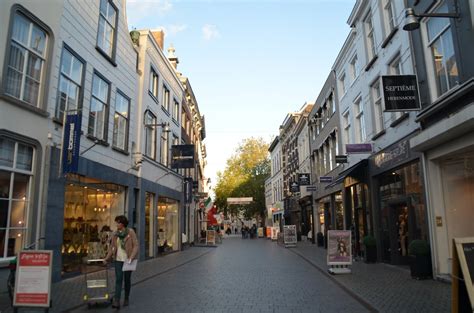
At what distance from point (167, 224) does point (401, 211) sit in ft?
47.5

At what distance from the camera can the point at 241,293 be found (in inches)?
382

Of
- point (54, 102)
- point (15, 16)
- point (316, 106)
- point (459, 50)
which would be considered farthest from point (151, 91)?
point (459, 50)

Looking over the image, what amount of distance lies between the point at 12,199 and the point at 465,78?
440 inches

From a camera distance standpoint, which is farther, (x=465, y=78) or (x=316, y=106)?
(x=316, y=106)

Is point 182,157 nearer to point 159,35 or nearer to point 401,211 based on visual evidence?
point 159,35

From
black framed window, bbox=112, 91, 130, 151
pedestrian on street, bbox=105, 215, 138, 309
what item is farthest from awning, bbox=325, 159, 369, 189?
pedestrian on street, bbox=105, 215, 138, 309

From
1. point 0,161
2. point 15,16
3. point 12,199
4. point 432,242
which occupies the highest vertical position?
point 15,16

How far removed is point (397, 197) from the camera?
14180 millimetres

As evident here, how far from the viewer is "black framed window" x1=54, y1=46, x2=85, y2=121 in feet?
39.9

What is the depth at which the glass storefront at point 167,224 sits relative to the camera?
74.2ft

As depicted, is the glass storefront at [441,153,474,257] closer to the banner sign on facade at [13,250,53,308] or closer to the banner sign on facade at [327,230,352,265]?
the banner sign on facade at [327,230,352,265]

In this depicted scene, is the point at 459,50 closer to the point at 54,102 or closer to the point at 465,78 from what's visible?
the point at 465,78

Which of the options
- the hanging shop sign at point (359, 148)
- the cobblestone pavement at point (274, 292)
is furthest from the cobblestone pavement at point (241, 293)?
the hanging shop sign at point (359, 148)

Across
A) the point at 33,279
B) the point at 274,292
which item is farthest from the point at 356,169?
the point at 33,279
